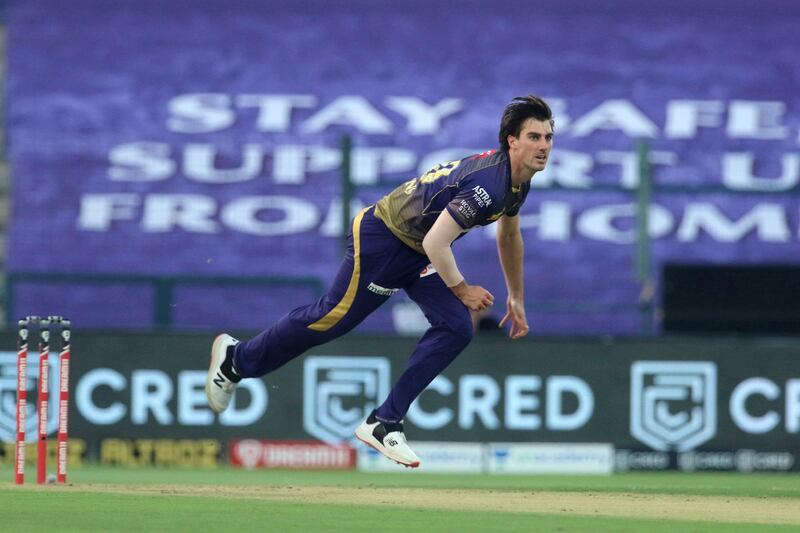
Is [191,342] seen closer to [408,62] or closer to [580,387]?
[580,387]

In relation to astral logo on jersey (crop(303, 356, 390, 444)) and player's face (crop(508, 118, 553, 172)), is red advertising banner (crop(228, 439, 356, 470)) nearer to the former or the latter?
astral logo on jersey (crop(303, 356, 390, 444))

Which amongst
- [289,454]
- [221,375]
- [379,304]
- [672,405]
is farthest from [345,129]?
[379,304]

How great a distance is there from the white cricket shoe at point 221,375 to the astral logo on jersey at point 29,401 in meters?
4.26

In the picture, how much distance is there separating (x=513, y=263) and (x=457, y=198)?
3.20ft

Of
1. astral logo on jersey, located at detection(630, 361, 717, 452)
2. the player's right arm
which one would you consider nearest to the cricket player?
the player's right arm

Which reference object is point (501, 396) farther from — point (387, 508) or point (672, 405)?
point (387, 508)

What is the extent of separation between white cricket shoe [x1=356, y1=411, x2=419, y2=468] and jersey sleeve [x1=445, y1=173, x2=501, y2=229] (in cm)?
133

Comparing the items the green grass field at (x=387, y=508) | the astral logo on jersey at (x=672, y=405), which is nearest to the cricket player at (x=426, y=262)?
the green grass field at (x=387, y=508)

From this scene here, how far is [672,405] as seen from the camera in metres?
13.8

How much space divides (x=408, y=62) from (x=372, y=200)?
14.8ft

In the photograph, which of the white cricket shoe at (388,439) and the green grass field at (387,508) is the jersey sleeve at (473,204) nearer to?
the white cricket shoe at (388,439)

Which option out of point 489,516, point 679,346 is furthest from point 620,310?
point 489,516

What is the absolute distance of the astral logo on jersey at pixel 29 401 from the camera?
1325 cm

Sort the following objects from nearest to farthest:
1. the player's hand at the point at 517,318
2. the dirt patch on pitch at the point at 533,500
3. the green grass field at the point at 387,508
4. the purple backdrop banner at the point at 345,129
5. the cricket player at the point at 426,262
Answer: the green grass field at the point at 387,508 < the dirt patch on pitch at the point at 533,500 < the cricket player at the point at 426,262 < the player's hand at the point at 517,318 < the purple backdrop banner at the point at 345,129
